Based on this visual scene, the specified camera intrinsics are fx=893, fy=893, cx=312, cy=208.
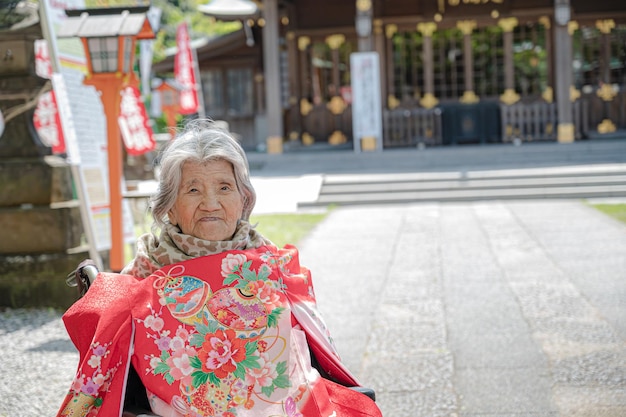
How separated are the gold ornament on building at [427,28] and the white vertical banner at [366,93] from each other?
2.99m

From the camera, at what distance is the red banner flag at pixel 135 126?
315 inches

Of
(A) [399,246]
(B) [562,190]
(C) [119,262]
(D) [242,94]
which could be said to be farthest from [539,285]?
(D) [242,94]

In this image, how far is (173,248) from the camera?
98.5 inches

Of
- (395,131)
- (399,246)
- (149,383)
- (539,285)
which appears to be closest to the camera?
(149,383)

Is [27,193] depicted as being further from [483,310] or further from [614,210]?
[614,210]

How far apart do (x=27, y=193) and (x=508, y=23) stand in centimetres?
1560

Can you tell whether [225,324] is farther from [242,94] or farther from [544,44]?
[242,94]

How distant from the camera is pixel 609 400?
13.9 feet

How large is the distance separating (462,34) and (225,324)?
61.6ft

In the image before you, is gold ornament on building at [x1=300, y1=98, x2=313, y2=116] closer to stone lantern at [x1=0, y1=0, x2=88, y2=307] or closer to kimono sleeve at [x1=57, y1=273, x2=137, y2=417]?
stone lantern at [x1=0, y1=0, x2=88, y2=307]

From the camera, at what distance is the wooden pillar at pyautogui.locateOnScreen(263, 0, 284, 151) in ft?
60.7

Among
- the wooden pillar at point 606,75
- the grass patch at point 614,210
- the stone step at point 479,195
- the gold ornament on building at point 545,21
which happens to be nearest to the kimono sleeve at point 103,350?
the grass patch at point 614,210

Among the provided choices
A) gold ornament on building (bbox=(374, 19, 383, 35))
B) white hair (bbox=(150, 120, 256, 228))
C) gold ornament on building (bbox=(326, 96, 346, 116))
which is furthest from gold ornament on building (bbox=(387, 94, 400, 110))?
white hair (bbox=(150, 120, 256, 228))

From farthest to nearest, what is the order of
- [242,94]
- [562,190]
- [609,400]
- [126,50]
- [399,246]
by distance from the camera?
Answer: [242,94] → [562,190] → [399,246] → [126,50] → [609,400]
